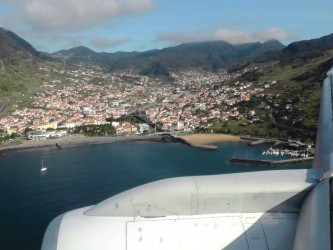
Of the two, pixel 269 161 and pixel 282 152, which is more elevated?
pixel 282 152

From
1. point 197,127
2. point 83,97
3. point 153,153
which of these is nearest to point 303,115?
point 197,127

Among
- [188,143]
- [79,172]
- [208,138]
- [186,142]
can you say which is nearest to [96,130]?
[186,142]

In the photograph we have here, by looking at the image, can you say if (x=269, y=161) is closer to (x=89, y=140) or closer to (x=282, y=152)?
(x=282, y=152)

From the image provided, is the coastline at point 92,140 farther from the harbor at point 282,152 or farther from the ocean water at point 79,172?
the harbor at point 282,152

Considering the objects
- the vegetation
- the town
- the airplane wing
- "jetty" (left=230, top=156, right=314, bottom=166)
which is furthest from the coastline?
the airplane wing

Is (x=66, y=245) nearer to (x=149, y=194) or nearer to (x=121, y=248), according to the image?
(x=121, y=248)

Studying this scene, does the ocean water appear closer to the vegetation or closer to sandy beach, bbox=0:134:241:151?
sandy beach, bbox=0:134:241:151
